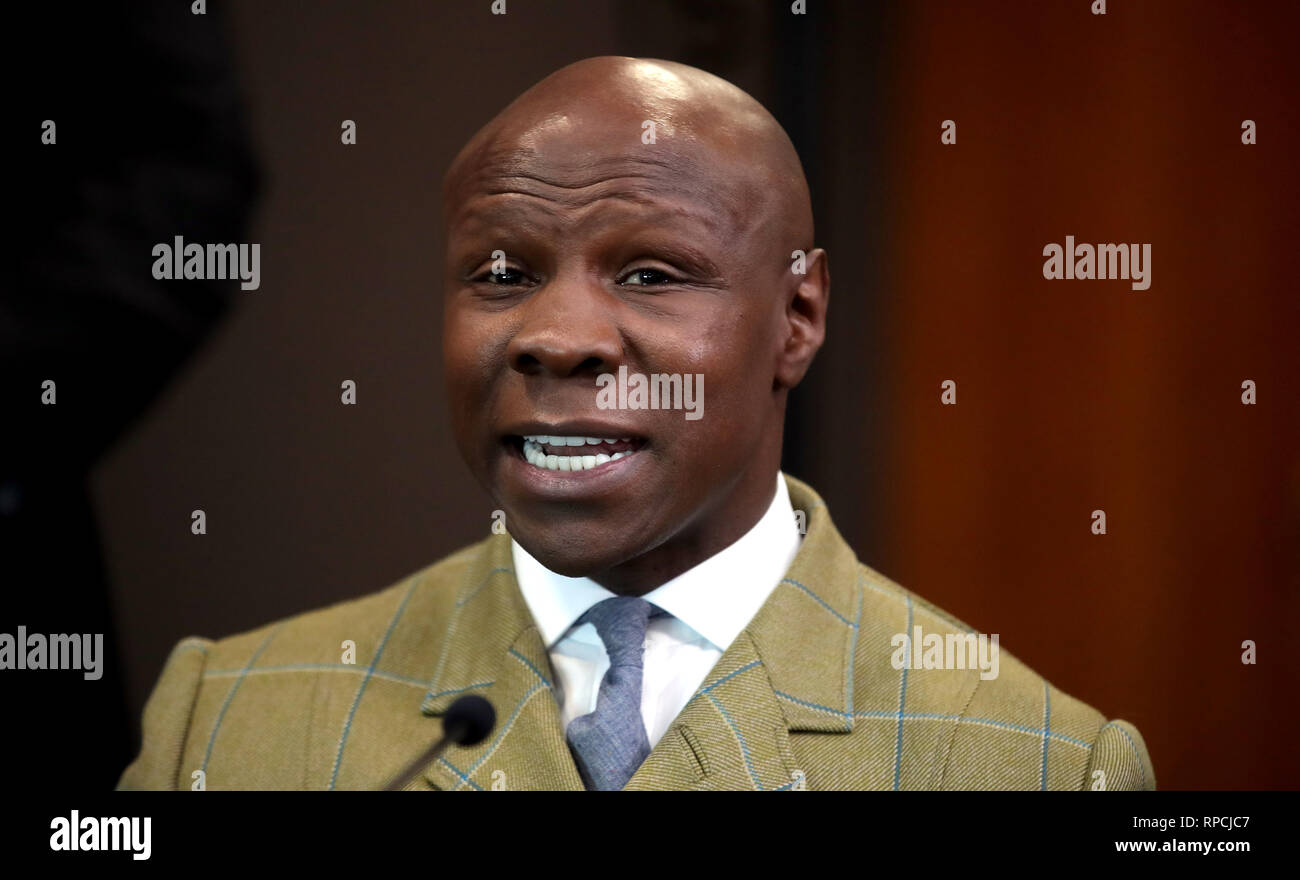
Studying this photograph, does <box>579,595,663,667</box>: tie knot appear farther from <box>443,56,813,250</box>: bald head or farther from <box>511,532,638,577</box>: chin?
<box>443,56,813,250</box>: bald head

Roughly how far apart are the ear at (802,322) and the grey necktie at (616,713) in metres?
0.39

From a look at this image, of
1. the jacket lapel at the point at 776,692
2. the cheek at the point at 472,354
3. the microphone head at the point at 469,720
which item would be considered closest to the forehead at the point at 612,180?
the cheek at the point at 472,354

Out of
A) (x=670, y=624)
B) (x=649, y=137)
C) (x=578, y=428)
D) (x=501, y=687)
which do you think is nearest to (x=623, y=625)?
(x=670, y=624)

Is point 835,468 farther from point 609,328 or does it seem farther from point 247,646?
point 247,646

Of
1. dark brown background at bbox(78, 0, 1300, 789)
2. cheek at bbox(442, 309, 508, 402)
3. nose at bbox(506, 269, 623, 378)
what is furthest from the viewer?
dark brown background at bbox(78, 0, 1300, 789)

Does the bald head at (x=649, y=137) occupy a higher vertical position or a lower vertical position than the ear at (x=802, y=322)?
higher

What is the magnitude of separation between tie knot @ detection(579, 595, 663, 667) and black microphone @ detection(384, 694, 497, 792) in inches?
8.5

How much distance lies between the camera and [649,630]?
7.23ft

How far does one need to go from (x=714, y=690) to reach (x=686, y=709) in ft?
0.15

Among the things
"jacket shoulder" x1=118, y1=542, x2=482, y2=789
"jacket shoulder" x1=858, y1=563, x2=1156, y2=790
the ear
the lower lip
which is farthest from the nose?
"jacket shoulder" x1=858, y1=563, x2=1156, y2=790

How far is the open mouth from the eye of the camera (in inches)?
79.8

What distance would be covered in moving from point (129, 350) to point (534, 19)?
89 centimetres

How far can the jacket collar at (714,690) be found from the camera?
2.07m

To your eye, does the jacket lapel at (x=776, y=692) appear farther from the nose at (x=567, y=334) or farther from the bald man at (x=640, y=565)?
the nose at (x=567, y=334)
